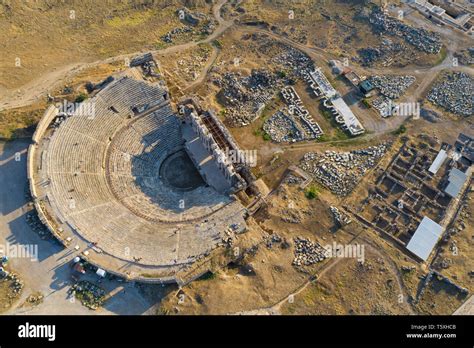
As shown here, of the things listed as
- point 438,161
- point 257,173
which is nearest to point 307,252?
point 257,173

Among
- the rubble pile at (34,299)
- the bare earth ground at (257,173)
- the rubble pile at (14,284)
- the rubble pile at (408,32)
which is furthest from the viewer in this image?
the rubble pile at (408,32)

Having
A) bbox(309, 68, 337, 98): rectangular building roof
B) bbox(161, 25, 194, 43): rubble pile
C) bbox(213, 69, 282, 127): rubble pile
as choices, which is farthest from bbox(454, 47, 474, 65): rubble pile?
bbox(161, 25, 194, 43): rubble pile

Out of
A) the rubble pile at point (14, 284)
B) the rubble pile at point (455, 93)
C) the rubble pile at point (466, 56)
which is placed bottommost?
the rubble pile at point (14, 284)

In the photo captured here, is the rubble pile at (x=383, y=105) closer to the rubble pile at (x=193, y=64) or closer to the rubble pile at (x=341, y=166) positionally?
the rubble pile at (x=341, y=166)

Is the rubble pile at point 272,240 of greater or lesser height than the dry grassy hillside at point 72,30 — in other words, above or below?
below

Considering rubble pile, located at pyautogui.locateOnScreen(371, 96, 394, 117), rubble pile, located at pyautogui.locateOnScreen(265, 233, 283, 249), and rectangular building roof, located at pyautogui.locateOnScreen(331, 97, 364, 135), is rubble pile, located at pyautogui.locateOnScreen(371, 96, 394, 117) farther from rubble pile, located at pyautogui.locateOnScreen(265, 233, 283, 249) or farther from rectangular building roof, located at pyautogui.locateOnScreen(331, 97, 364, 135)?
rubble pile, located at pyautogui.locateOnScreen(265, 233, 283, 249)

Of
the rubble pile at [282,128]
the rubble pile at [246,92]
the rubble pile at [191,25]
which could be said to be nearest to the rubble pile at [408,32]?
the rubble pile at [246,92]

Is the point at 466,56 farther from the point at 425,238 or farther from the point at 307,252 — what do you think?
the point at 307,252
